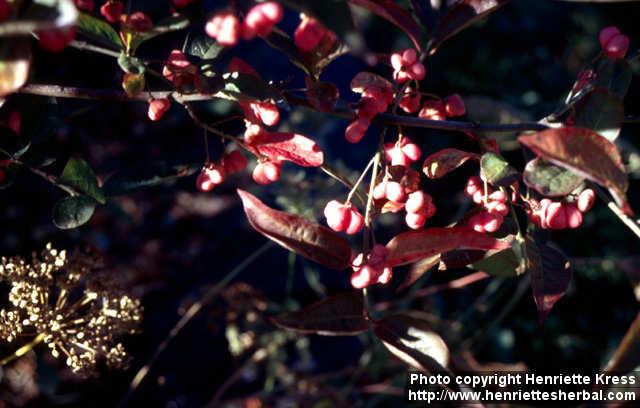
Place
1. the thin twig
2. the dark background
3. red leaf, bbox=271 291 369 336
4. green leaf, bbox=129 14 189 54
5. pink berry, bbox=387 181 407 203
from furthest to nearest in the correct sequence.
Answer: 1. the dark background
2. the thin twig
3. red leaf, bbox=271 291 369 336
4. pink berry, bbox=387 181 407 203
5. green leaf, bbox=129 14 189 54

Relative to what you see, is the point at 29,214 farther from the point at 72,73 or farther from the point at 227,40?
the point at 227,40

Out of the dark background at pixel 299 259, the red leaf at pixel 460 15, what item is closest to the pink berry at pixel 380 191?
the red leaf at pixel 460 15

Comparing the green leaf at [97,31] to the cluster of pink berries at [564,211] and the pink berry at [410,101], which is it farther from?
the cluster of pink berries at [564,211]

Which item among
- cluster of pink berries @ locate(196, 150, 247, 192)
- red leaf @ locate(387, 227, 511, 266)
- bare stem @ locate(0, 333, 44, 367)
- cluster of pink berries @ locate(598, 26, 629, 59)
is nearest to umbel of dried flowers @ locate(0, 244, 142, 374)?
bare stem @ locate(0, 333, 44, 367)

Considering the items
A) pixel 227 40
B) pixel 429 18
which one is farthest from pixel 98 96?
pixel 429 18

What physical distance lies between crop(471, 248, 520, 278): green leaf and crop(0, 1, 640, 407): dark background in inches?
12.7

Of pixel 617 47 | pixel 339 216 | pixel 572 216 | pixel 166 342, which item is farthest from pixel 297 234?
pixel 166 342

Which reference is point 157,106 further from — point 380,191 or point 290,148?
point 380,191

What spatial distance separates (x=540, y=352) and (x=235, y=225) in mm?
976

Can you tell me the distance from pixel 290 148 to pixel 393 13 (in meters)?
0.23

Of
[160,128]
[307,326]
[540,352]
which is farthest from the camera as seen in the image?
[540,352]

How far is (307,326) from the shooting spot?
37.4 inches

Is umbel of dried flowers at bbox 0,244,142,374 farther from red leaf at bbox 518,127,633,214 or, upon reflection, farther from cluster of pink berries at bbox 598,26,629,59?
Result: cluster of pink berries at bbox 598,26,629,59

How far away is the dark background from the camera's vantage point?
1.40 meters
